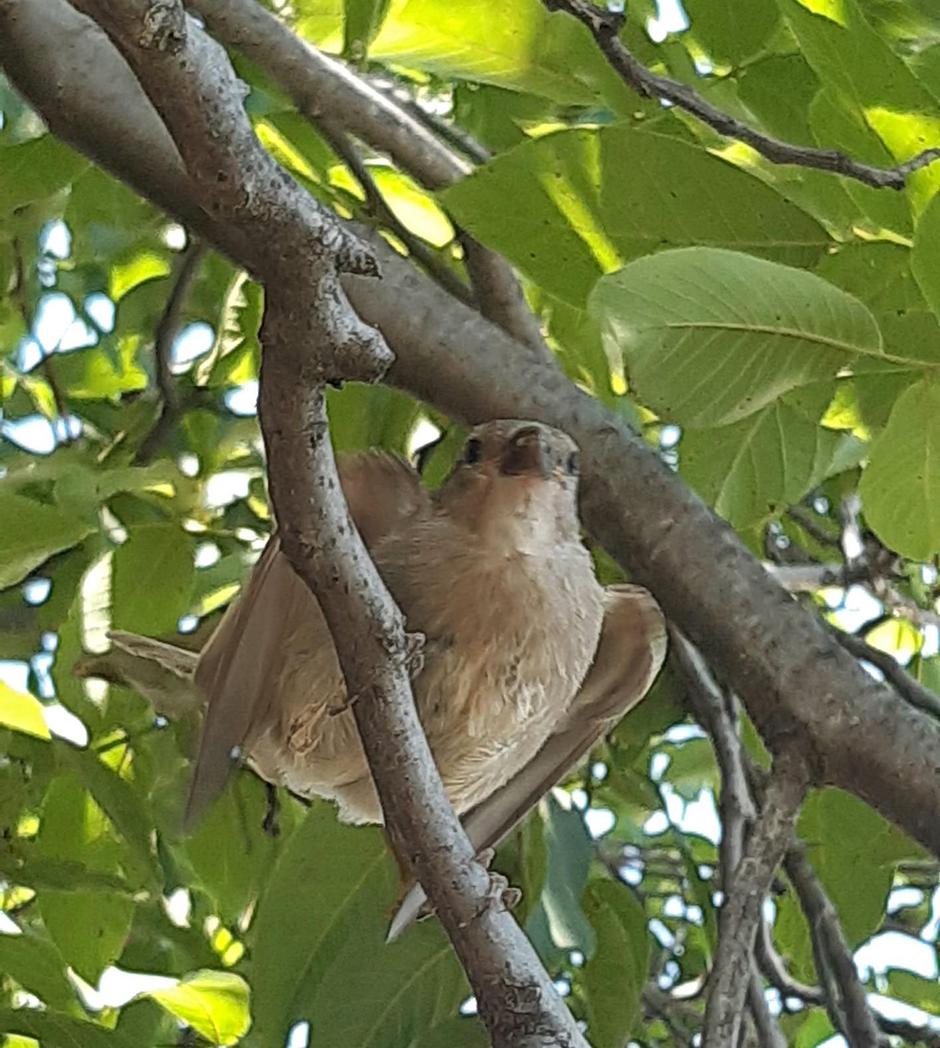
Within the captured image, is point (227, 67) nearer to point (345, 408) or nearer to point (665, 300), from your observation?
point (665, 300)

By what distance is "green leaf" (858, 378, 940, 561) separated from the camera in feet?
3.59

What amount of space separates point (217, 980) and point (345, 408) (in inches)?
22.4

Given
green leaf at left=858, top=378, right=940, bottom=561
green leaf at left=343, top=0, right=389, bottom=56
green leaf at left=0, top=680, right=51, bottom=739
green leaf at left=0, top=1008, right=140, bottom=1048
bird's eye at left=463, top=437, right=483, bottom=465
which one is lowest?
green leaf at left=0, top=1008, right=140, bottom=1048

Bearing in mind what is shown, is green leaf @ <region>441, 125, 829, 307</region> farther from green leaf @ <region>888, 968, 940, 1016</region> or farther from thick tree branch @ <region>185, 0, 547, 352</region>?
green leaf @ <region>888, 968, 940, 1016</region>

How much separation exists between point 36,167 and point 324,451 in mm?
702

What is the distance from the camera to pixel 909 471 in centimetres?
111

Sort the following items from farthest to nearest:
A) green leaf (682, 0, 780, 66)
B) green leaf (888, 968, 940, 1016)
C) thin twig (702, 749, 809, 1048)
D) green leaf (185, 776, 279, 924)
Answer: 1. green leaf (888, 968, 940, 1016)
2. green leaf (185, 776, 279, 924)
3. green leaf (682, 0, 780, 66)
4. thin twig (702, 749, 809, 1048)

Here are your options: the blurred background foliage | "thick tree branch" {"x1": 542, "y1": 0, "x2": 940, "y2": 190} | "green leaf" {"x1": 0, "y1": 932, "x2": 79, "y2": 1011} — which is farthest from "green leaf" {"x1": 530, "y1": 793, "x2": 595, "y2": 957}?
"thick tree branch" {"x1": 542, "y1": 0, "x2": 940, "y2": 190}

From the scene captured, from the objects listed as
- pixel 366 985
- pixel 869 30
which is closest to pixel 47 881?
pixel 366 985

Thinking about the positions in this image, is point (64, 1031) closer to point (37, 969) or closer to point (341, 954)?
point (37, 969)

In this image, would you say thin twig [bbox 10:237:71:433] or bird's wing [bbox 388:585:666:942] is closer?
bird's wing [bbox 388:585:666:942]

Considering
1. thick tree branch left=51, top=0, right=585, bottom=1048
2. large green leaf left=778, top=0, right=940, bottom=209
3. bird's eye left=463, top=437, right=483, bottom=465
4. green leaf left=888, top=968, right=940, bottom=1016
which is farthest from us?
green leaf left=888, top=968, right=940, bottom=1016

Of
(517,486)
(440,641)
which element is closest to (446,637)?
(440,641)

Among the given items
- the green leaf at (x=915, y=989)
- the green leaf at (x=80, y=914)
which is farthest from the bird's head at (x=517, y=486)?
the green leaf at (x=915, y=989)
